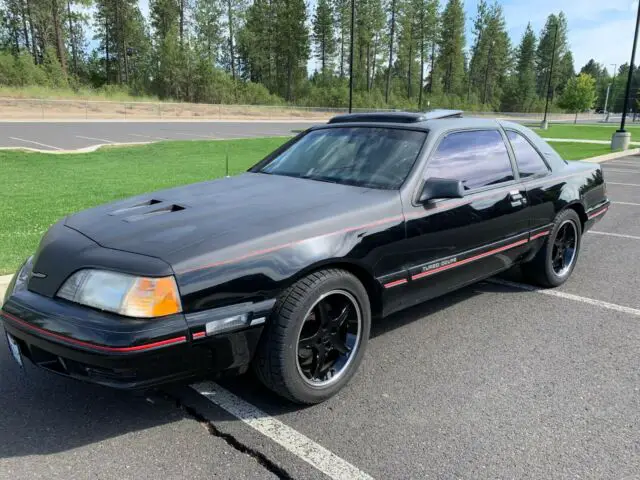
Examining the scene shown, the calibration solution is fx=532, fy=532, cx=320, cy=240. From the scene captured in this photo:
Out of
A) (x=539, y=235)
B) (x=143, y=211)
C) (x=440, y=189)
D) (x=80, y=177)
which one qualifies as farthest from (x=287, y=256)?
(x=80, y=177)

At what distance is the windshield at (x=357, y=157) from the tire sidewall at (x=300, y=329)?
77 centimetres

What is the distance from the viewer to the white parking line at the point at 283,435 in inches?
93.7

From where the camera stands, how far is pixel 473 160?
13.0 feet

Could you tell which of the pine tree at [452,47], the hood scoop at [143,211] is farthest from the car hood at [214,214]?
the pine tree at [452,47]

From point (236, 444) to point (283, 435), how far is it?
0.77 feet

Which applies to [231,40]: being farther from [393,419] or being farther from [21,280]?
[393,419]

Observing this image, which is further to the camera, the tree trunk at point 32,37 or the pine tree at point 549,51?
the pine tree at point 549,51

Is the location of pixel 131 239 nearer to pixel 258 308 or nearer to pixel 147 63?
pixel 258 308

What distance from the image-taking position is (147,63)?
6312 cm

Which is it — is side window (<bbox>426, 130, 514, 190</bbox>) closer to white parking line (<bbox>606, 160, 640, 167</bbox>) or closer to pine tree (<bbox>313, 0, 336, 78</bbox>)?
white parking line (<bbox>606, 160, 640, 167</bbox>)

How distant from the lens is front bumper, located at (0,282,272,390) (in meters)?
2.31

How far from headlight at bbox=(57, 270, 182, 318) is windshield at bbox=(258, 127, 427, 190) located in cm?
155

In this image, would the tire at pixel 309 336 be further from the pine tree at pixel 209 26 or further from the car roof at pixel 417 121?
the pine tree at pixel 209 26

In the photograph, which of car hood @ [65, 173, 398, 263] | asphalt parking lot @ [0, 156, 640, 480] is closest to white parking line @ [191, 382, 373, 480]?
asphalt parking lot @ [0, 156, 640, 480]
